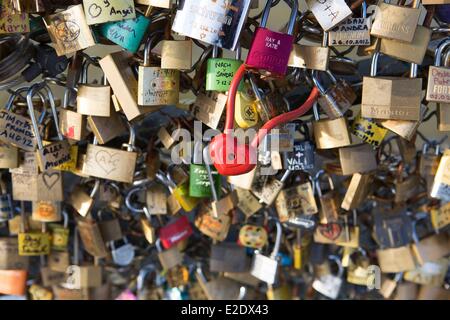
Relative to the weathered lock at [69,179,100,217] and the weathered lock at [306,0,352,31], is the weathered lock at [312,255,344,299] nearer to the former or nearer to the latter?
the weathered lock at [69,179,100,217]

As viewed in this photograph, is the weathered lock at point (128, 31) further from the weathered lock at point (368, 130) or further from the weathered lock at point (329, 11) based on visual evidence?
the weathered lock at point (368, 130)

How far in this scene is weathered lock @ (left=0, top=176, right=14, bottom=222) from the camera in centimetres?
129

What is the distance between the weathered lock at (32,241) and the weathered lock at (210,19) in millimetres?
693

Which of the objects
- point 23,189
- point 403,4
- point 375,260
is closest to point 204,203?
point 23,189

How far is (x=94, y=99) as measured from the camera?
105 cm

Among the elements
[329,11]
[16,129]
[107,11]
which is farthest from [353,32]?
[16,129]

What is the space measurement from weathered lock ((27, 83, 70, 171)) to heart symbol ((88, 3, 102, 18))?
0.72ft

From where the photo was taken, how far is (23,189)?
121 cm

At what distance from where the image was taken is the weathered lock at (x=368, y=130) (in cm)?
109

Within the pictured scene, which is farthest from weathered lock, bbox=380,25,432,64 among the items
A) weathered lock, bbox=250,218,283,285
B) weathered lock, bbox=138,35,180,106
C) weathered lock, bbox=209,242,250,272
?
weathered lock, bbox=209,242,250,272

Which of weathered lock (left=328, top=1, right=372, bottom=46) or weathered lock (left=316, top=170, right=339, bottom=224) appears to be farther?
weathered lock (left=316, top=170, right=339, bottom=224)

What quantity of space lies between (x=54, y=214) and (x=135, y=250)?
0.27 meters

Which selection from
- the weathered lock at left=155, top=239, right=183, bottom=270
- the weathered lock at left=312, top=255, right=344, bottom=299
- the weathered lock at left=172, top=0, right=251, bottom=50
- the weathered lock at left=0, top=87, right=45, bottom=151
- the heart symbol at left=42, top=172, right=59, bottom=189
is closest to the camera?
the weathered lock at left=172, top=0, right=251, bottom=50
